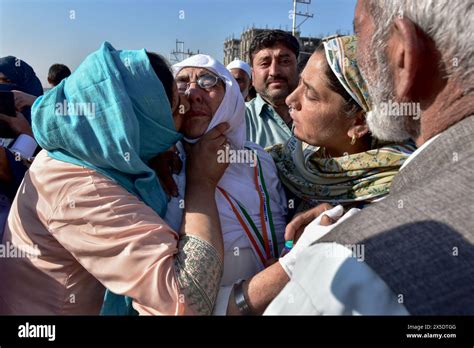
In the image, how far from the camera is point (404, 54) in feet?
3.23

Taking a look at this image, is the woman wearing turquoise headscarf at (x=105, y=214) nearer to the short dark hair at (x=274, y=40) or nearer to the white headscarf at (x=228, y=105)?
the white headscarf at (x=228, y=105)

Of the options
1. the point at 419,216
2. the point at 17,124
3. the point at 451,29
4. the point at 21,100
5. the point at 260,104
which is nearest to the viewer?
the point at 419,216

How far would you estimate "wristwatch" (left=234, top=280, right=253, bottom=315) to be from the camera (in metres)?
1.59

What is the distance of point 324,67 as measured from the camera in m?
2.01

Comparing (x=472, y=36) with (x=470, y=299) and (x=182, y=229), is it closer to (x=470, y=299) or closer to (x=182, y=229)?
(x=470, y=299)

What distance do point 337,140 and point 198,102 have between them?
0.73 m

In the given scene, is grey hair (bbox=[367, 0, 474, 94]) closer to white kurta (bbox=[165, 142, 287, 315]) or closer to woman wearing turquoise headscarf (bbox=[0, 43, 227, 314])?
woman wearing turquoise headscarf (bbox=[0, 43, 227, 314])

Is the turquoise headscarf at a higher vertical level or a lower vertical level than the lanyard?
higher

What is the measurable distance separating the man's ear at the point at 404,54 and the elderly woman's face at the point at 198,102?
1240 millimetres

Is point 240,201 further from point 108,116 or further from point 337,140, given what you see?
point 108,116

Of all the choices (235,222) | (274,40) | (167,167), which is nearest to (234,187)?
(235,222)

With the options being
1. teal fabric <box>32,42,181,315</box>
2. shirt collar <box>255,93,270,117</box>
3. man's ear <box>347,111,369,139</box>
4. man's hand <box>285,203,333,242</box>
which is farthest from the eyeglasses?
shirt collar <box>255,93,270,117</box>

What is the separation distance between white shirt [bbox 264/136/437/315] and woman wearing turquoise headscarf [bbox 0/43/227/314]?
0.81 metres

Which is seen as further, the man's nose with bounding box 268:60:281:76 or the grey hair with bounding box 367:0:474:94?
the man's nose with bounding box 268:60:281:76
